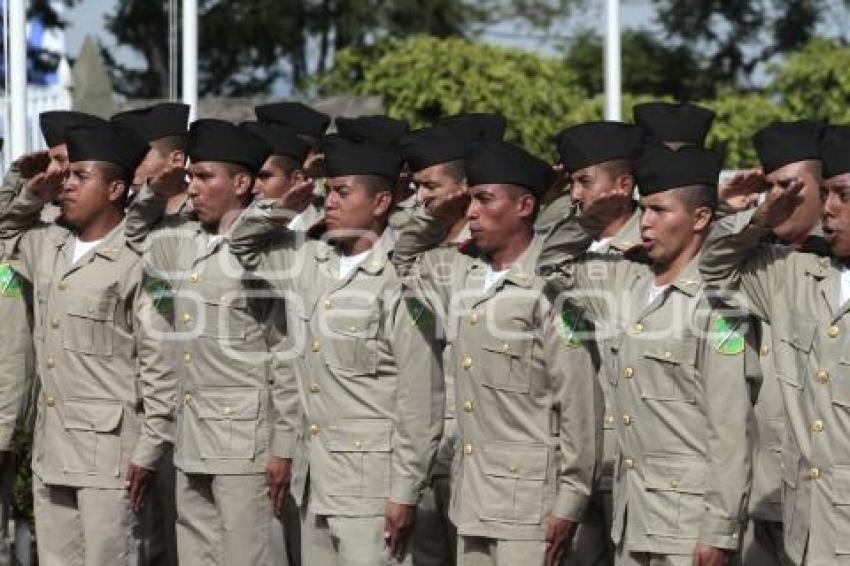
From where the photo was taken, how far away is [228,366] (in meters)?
8.52

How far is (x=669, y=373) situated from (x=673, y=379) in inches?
1.0

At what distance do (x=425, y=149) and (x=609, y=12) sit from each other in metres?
5.34

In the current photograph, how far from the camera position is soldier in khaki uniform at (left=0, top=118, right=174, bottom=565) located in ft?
28.2

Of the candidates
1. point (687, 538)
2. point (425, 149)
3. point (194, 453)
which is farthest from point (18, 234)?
point (687, 538)

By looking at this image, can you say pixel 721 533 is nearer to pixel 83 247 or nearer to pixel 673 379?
pixel 673 379

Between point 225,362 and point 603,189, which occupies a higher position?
point 603,189

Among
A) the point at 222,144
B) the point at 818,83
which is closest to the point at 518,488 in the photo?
the point at 222,144

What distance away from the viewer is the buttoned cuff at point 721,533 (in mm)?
6660

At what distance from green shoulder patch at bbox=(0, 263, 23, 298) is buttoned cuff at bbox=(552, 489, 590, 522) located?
3.05 m

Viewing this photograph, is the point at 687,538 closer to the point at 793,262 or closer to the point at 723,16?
the point at 793,262

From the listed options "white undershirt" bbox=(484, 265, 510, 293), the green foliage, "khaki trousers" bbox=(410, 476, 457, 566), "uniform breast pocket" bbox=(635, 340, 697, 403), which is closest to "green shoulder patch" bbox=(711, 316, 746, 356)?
"uniform breast pocket" bbox=(635, 340, 697, 403)

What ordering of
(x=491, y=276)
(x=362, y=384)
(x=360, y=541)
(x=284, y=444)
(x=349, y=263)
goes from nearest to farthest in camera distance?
1. (x=491, y=276)
2. (x=360, y=541)
3. (x=362, y=384)
4. (x=349, y=263)
5. (x=284, y=444)

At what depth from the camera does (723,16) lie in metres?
25.1

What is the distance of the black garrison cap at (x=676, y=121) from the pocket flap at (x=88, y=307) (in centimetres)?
249
